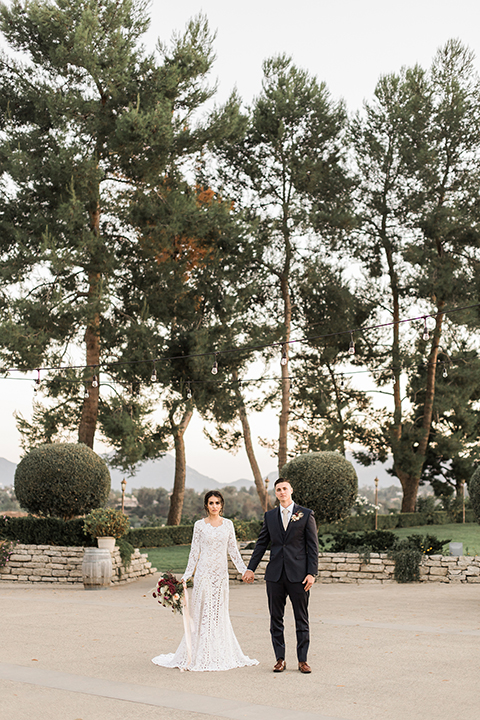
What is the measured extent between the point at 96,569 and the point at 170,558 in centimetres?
571

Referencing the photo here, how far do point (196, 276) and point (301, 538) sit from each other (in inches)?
735

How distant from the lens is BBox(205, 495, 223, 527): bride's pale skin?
676cm

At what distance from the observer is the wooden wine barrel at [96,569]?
14.0 meters

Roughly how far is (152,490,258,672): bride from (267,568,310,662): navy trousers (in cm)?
35

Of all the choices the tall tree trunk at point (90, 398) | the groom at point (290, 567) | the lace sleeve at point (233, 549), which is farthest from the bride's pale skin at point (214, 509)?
the tall tree trunk at point (90, 398)

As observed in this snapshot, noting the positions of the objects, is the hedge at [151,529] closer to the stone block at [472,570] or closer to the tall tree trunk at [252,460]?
the tall tree trunk at [252,460]

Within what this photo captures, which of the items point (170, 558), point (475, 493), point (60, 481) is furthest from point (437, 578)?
point (170, 558)

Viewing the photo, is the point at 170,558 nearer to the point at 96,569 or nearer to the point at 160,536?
the point at 160,536

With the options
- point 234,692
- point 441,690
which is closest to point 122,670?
point 234,692

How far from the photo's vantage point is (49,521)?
15.8 m

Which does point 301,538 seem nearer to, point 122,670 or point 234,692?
point 234,692

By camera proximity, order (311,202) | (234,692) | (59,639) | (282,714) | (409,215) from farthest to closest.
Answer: (409,215) < (311,202) < (59,639) < (234,692) < (282,714)

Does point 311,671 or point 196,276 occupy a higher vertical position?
point 196,276

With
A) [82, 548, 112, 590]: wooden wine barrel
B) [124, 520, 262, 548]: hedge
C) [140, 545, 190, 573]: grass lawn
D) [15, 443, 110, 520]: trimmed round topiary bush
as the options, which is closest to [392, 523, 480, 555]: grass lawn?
[124, 520, 262, 548]: hedge
